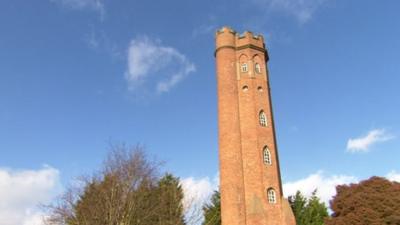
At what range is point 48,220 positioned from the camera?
23.8m

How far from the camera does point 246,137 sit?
101 ft

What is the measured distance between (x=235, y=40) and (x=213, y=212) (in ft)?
49.7

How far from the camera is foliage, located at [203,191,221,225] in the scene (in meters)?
34.5

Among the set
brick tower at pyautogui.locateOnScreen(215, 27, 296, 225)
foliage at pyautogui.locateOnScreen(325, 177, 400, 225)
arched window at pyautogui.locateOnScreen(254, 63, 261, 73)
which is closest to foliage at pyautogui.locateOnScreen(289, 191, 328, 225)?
foliage at pyautogui.locateOnScreen(325, 177, 400, 225)

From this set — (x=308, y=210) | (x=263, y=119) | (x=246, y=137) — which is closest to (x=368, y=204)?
(x=308, y=210)

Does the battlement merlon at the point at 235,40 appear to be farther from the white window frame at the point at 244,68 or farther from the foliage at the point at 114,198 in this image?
the foliage at the point at 114,198

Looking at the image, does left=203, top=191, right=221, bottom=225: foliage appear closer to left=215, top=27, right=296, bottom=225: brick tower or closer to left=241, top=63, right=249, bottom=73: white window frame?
left=215, top=27, right=296, bottom=225: brick tower

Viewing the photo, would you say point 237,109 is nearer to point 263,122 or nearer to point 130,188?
point 263,122

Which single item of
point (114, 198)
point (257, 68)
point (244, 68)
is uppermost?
point (257, 68)

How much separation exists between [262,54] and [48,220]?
2135cm

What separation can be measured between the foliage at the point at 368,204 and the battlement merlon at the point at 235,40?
13638 millimetres

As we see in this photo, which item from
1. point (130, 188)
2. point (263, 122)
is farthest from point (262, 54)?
point (130, 188)

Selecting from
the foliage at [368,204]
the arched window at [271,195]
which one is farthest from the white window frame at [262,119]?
the foliage at [368,204]

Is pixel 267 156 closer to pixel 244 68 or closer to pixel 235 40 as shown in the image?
pixel 244 68
